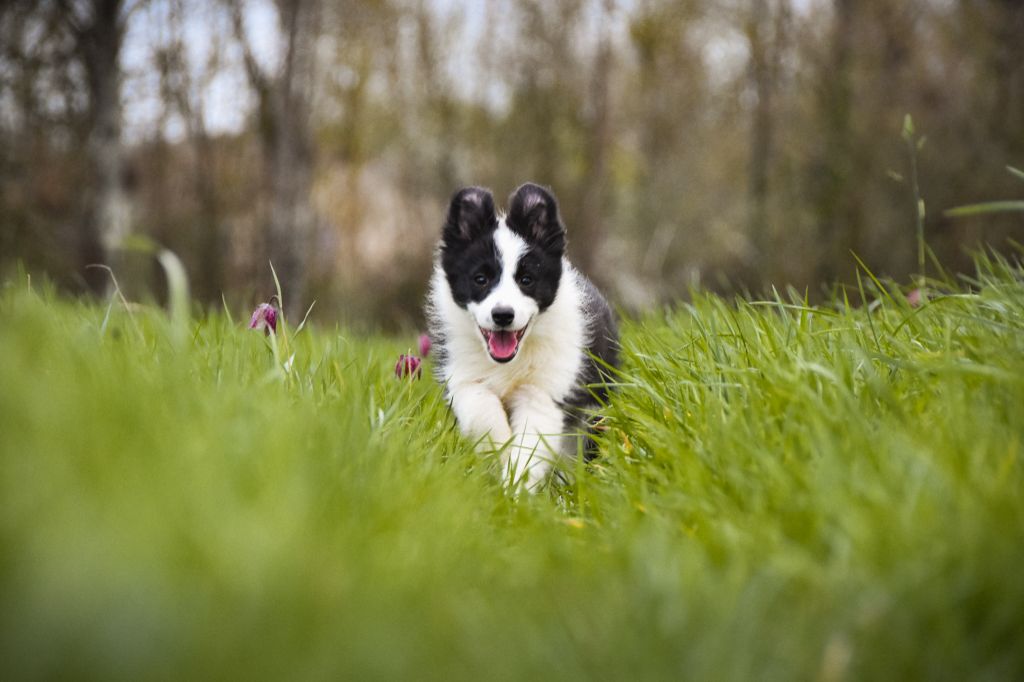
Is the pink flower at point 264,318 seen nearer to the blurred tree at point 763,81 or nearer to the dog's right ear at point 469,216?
the dog's right ear at point 469,216

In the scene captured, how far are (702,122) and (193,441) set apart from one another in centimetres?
1534

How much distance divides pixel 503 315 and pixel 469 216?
674 mm

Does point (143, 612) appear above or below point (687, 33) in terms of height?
below

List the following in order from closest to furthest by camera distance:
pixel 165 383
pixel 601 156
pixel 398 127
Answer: pixel 165 383 < pixel 601 156 < pixel 398 127

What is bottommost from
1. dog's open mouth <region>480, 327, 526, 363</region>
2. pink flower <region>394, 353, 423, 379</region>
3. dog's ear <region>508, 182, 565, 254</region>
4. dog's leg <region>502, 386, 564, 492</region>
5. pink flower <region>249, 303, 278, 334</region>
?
dog's leg <region>502, 386, 564, 492</region>

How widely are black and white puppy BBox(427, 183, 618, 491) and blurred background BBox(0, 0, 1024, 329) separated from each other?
432 cm

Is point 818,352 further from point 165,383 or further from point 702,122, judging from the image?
point 702,122

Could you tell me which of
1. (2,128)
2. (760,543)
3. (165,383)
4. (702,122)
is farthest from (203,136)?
(760,543)

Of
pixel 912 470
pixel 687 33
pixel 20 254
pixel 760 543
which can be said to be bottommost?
pixel 20 254

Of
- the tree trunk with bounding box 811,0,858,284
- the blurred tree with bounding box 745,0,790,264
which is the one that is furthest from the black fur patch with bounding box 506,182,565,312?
the blurred tree with bounding box 745,0,790,264

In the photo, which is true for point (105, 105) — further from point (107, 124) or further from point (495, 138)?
point (495, 138)

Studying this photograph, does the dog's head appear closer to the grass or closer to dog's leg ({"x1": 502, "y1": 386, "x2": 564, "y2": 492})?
dog's leg ({"x1": 502, "y1": 386, "x2": 564, "y2": 492})

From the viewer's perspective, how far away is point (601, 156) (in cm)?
1077

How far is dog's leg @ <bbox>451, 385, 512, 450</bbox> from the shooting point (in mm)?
2975
